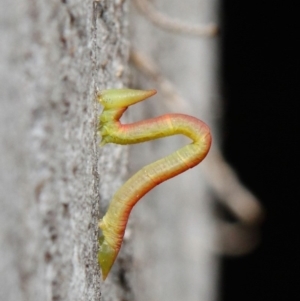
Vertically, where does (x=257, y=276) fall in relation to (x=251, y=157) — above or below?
below

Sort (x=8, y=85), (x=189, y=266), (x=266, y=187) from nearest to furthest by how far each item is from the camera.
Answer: (x=8, y=85) → (x=189, y=266) → (x=266, y=187)

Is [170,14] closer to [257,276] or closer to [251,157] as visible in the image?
[251,157]

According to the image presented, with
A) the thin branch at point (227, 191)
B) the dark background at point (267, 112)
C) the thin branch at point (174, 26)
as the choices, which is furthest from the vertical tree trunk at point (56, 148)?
the dark background at point (267, 112)

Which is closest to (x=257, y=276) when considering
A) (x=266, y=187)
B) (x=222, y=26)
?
(x=266, y=187)

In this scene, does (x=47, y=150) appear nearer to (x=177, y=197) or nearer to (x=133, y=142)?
(x=133, y=142)

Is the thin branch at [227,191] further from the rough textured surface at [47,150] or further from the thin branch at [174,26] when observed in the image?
the rough textured surface at [47,150]

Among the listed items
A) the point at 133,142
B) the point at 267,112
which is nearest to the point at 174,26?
the point at 133,142
